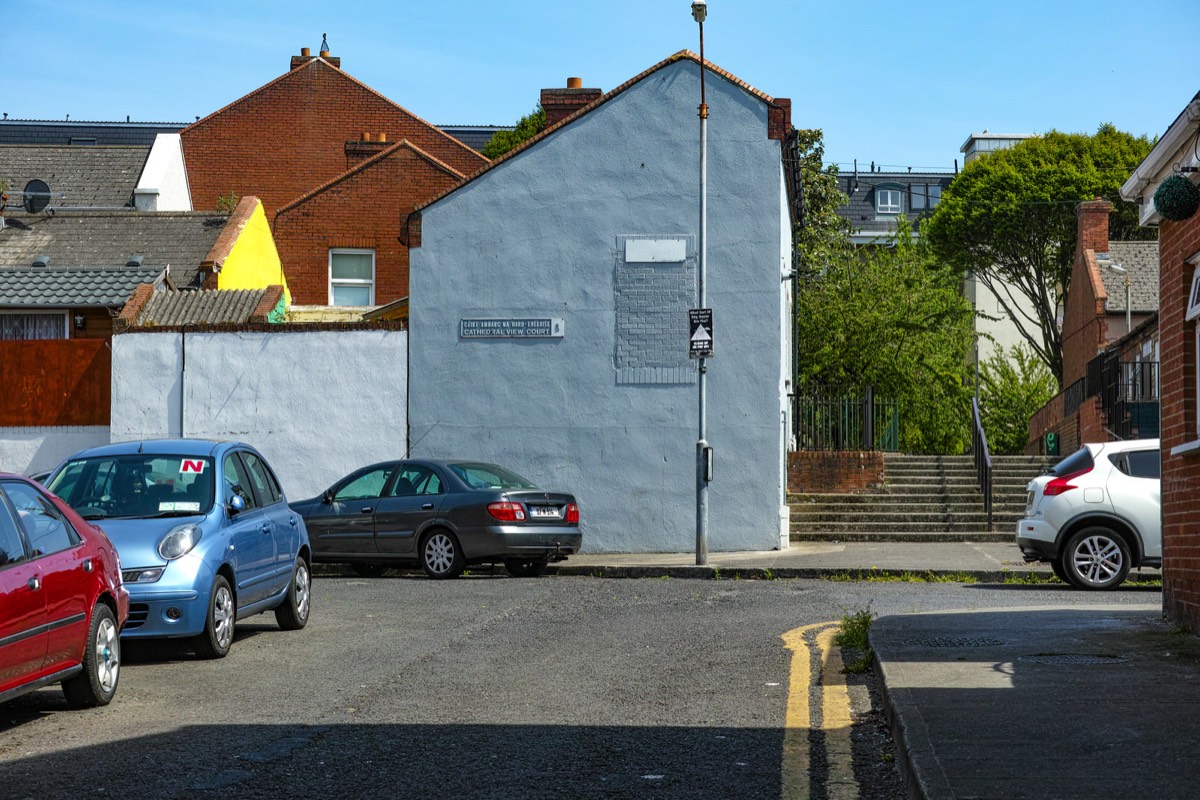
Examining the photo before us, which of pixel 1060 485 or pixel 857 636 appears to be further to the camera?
pixel 1060 485

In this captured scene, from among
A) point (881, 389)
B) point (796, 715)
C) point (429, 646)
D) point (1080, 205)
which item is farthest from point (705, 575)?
point (1080, 205)

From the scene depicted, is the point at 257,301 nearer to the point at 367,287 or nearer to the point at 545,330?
the point at 545,330

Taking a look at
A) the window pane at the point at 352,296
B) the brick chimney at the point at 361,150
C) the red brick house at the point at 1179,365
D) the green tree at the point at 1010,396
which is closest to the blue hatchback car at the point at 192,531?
the red brick house at the point at 1179,365

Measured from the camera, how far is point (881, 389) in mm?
38750

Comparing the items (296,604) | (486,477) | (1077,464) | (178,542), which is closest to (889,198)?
(486,477)

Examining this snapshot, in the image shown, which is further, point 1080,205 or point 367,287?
point 1080,205

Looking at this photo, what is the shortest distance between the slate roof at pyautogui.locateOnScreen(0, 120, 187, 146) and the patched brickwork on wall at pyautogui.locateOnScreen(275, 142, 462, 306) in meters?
41.1

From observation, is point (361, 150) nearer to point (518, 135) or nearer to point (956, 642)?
point (518, 135)

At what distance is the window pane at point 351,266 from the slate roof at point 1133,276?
20.5 m

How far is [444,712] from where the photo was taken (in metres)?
8.27

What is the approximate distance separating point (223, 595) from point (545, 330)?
1300 cm

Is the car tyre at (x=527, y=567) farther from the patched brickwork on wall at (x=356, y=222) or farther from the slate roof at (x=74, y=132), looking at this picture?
the slate roof at (x=74, y=132)

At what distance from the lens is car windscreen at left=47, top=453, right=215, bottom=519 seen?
10.9 metres

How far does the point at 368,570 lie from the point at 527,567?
2291 mm
